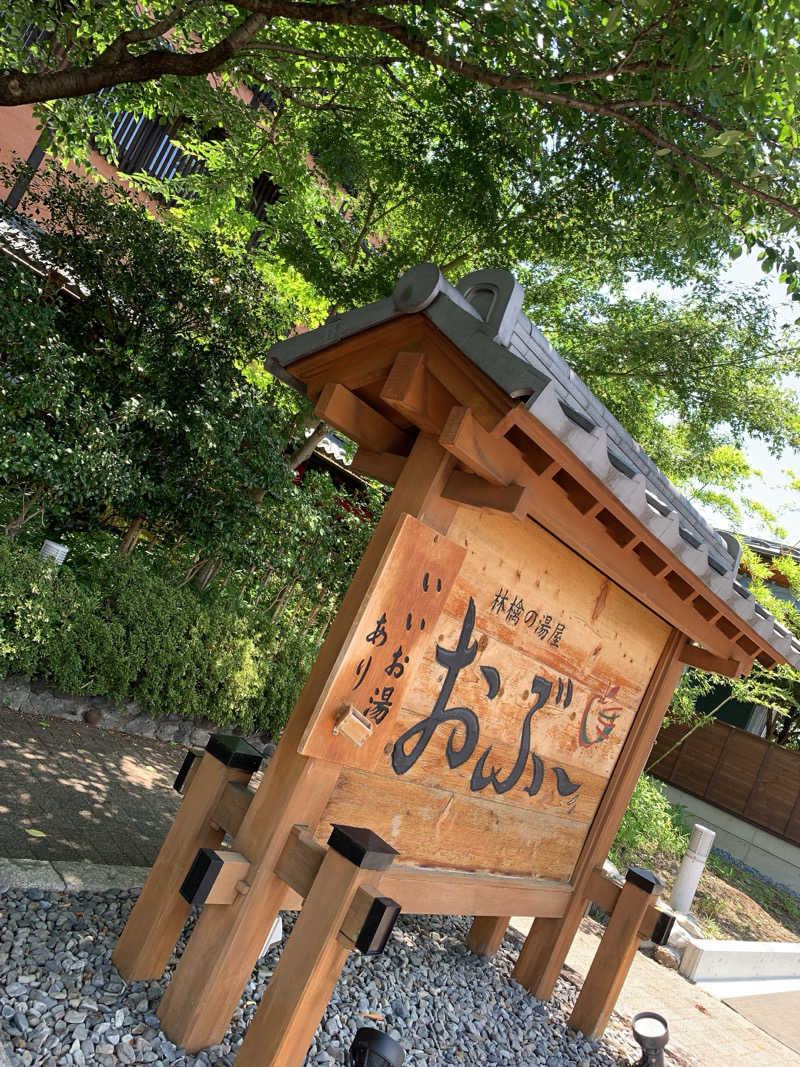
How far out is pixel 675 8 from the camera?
4.71 metres

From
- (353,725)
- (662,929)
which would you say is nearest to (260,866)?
(353,725)

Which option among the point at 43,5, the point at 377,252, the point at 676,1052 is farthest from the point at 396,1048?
the point at 377,252

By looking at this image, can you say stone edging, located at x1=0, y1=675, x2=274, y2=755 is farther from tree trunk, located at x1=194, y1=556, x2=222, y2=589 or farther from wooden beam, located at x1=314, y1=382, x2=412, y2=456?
wooden beam, located at x1=314, y1=382, x2=412, y2=456

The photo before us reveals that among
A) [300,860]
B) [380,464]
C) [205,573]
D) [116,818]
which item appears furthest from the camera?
[205,573]

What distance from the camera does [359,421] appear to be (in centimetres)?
357

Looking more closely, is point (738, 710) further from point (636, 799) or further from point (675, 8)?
point (675, 8)

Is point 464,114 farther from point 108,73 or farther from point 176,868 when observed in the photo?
point 176,868

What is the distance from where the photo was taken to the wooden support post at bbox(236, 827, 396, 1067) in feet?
9.11

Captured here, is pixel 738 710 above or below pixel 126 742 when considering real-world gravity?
above

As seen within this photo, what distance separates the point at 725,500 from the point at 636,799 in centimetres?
655

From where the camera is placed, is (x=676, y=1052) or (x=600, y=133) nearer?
(x=676, y=1052)

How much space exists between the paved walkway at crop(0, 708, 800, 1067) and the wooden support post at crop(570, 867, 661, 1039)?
104 centimetres

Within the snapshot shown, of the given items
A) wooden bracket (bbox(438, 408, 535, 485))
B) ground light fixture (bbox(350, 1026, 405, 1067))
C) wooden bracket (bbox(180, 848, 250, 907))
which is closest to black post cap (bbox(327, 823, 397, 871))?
wooden bracket (bbox(180, 848, 250, 907))

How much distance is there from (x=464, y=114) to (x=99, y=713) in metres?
6.76
